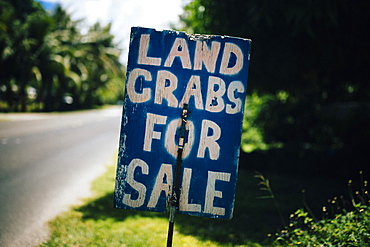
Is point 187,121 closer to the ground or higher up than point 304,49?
closer to the ground

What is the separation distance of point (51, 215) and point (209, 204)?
136 inches

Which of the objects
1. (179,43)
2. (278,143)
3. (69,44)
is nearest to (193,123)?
(179,43)

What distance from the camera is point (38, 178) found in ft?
21.6

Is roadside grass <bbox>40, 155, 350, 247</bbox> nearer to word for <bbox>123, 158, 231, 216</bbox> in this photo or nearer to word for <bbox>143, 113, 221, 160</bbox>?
word for <bbox>123, 158, 231, 216</bbox>

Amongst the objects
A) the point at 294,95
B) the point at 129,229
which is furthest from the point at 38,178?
the point at 294,95

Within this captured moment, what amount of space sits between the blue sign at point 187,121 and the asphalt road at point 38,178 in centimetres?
241

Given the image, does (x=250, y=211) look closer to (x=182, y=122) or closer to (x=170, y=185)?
(x=170, y=185)

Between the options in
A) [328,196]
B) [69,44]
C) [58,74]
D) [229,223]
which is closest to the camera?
[229,223]

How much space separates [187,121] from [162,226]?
270 cm

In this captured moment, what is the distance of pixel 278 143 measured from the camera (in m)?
13.6

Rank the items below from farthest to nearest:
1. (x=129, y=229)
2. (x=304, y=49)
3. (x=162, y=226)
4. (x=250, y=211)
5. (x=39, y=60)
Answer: (x=39, y=60)
(x=304, y=49)
(x=250, y=211)
(x=162, y=226)
(x=129, y=229)

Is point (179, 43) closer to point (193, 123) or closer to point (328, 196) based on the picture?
point (193, 123)

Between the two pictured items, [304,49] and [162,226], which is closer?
[162,226]

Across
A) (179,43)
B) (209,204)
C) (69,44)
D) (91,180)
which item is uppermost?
(69,44)
